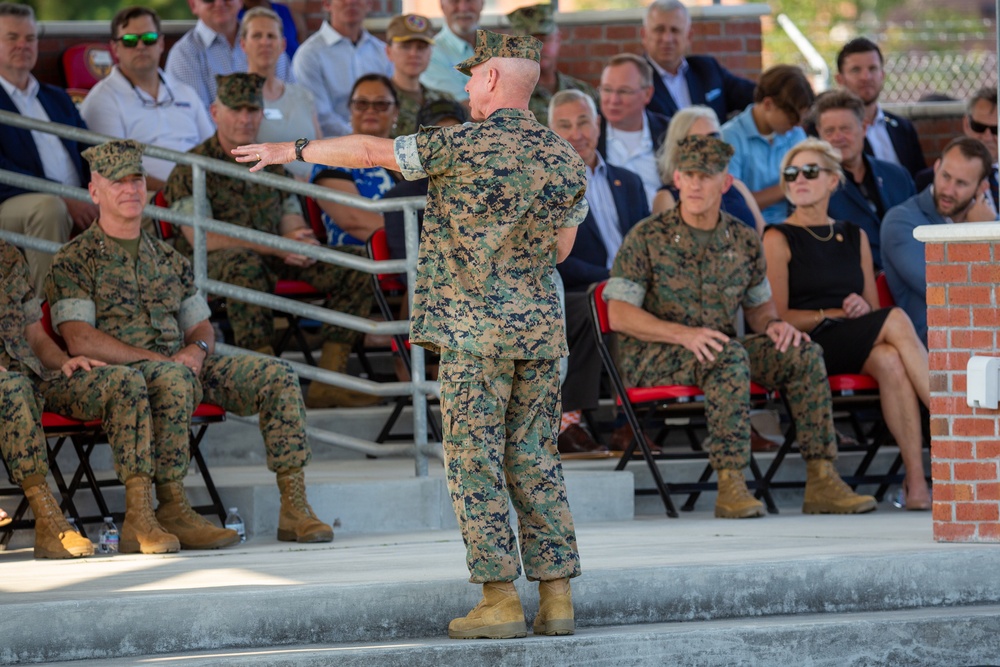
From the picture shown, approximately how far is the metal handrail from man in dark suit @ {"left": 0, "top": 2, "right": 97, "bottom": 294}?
292 millimetres

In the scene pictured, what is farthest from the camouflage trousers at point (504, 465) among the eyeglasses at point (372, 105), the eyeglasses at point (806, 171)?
the eyeglasses at point (372, 105)

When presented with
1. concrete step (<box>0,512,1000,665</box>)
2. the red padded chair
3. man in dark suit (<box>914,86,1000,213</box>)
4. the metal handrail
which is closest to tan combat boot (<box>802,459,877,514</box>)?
the red padded chair

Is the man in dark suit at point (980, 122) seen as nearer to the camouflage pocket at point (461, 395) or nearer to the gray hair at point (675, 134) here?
the gray hair at point (675, 134)

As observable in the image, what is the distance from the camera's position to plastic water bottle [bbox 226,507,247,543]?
6422 mm

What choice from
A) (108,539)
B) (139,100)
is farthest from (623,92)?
(108,539)

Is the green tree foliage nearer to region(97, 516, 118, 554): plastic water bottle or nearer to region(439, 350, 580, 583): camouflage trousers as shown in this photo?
region(97, 516, 118, 554): plastic water bottle

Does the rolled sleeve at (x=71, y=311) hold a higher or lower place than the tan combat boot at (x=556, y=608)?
higher

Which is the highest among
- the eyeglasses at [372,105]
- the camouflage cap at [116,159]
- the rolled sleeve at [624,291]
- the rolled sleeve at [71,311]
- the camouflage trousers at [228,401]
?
the eyeglasses at [372,105]

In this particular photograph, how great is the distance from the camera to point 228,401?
648cm

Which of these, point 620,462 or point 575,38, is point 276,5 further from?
point 620,462

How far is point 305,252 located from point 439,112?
4.85 ft

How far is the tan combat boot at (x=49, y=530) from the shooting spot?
19.3 feet

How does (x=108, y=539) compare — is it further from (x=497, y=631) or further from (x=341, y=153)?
(x=341, y=153)

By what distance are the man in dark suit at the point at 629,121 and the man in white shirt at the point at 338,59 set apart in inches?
63.5
